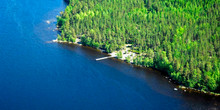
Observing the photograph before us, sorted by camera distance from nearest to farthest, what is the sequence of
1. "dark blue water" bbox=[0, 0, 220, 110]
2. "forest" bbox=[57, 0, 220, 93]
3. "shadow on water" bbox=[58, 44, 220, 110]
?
"shadow on water" bbox=[58, 44, 220, 110] < "dark blue water" bbox=[0, 0, 220, 110] < "forest" bbox=[57, 0, 220, 93]

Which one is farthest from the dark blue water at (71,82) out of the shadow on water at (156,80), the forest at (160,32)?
the forest at (160,32)

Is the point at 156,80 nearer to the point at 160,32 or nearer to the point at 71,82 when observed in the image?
the point at 71,82

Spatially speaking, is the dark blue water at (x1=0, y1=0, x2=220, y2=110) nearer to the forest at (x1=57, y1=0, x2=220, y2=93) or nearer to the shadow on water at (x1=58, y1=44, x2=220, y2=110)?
the shadow on water at (x1=58, y1=44, x2=220, y2=110)

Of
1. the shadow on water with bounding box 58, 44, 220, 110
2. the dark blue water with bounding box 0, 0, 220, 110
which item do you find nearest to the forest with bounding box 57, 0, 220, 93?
the shadow on water with bounding box 58, 44, 220, 110

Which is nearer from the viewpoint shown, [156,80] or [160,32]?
[156,80]

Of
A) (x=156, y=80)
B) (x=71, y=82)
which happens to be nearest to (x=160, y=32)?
(x=156, y=80)

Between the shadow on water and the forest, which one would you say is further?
the forest

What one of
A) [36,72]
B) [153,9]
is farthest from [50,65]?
[153,9]
